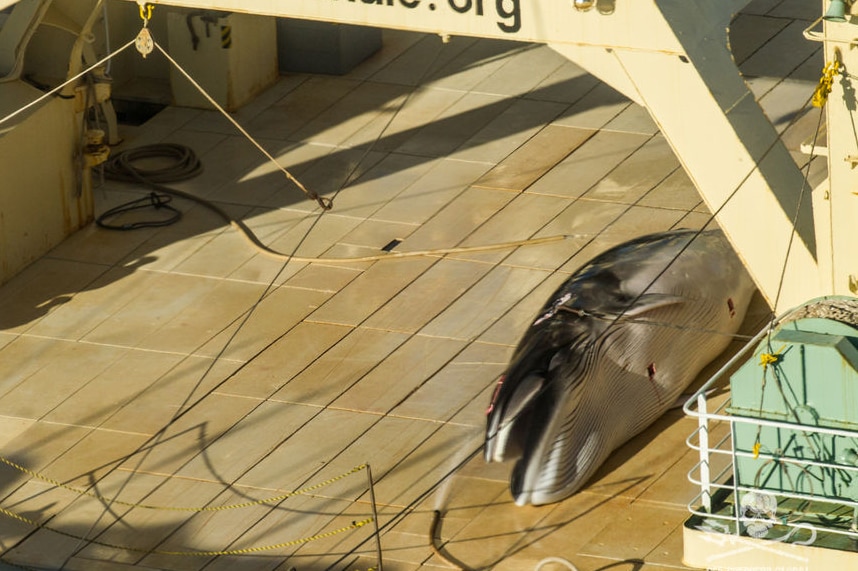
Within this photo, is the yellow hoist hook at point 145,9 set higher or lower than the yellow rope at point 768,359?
higher

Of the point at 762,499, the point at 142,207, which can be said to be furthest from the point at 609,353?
the point at 142,207

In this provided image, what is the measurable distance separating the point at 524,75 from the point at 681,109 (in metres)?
10.9

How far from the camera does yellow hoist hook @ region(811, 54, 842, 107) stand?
14609 mm

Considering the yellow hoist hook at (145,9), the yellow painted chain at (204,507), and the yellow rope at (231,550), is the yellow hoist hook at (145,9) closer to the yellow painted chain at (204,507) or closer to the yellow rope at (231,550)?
the yellow painted chain at (204,507)

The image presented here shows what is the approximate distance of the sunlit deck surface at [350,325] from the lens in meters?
17.8


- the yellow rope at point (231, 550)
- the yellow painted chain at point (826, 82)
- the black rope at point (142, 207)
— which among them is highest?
the yellow painted chain at point (826, 82)

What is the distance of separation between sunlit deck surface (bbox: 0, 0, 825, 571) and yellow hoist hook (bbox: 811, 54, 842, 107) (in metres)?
4.54

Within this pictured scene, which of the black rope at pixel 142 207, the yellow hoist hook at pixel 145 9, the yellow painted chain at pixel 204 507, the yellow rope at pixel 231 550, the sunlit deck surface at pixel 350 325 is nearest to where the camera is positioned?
the yellow rope at pixel 231 550

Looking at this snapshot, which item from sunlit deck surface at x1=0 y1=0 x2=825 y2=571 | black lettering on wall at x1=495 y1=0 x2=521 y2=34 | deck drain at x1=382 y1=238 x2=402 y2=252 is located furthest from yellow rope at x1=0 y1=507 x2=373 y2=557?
deck drain at x1=382 y1=238 x2=402 y2=252

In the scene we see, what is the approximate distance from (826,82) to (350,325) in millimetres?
7834

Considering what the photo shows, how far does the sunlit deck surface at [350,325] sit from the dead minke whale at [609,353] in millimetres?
332

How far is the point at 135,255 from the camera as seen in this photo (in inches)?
907

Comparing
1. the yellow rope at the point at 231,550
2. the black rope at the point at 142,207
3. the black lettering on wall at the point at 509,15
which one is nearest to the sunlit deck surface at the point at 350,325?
the yellow rope at the point at 231,550

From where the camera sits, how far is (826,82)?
1466 centimetres
